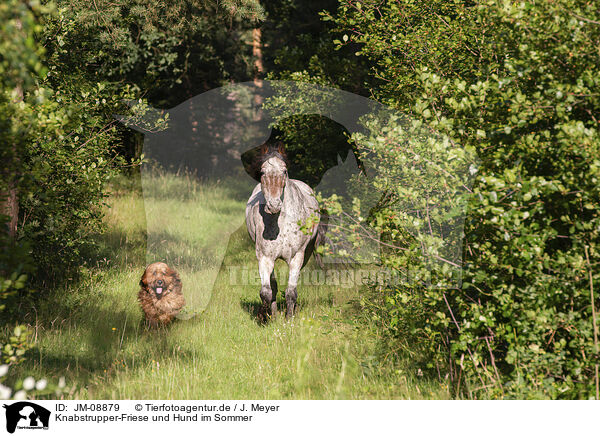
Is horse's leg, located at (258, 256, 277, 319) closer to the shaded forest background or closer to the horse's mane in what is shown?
the horse's mane

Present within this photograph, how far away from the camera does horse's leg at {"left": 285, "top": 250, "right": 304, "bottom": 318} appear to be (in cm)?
702

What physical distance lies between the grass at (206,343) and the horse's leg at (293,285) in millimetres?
207

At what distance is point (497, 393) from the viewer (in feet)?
13.5

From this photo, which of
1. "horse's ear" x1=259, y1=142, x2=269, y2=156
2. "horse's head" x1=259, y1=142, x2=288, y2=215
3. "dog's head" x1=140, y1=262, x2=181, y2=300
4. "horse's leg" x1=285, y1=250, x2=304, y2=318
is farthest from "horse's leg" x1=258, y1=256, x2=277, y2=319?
"horse's ear" x1=259, y1=142, x2=269, y2=156

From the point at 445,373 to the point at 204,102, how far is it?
1695 cm

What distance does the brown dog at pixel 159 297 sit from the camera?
6645 mm

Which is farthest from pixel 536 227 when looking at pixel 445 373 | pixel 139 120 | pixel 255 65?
pixel 255 65

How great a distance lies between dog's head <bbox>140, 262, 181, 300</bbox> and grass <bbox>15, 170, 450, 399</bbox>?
54 centimetres

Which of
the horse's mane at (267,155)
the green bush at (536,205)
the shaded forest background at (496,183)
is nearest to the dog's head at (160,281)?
the shaded forest background at (496,183)

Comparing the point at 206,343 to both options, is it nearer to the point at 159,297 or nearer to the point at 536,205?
the point at 159,297
